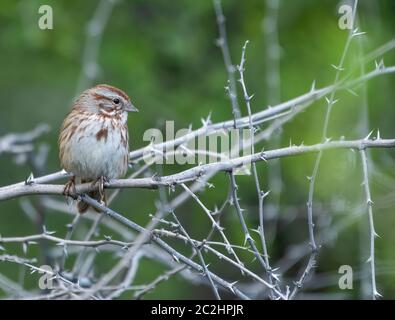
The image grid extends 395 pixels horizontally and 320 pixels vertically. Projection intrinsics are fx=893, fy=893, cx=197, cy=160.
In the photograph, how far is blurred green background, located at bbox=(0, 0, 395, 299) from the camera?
749 centimetres

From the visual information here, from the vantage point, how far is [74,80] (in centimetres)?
874

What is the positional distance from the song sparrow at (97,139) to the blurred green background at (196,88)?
1.63m

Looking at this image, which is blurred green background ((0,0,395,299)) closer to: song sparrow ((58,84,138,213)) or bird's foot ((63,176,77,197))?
song sparrow ((58,84,138,213))

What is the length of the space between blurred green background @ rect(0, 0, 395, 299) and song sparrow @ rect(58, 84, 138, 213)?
5.35ft

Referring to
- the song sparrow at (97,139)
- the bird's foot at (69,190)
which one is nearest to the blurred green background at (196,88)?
the song sparrow at (97,139)

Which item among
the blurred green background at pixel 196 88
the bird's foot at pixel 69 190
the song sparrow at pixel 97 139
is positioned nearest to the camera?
the bird's foot at pixel 69 190

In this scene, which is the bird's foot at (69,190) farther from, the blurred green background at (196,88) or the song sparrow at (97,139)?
the blurred green background at (196,88)

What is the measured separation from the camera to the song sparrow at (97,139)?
5.32m

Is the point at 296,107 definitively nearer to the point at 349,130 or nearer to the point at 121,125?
the point at 121,125

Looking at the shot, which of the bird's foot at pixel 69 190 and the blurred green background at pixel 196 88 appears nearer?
the bird's foot at pixel 69 190

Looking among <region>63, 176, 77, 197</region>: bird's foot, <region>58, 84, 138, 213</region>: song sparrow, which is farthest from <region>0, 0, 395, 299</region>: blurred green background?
<region>63, 176, 77, 197</region>: bird's foot

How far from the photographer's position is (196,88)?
28.9 ft

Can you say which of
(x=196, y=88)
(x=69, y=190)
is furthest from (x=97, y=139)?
(x=196, y=88)
